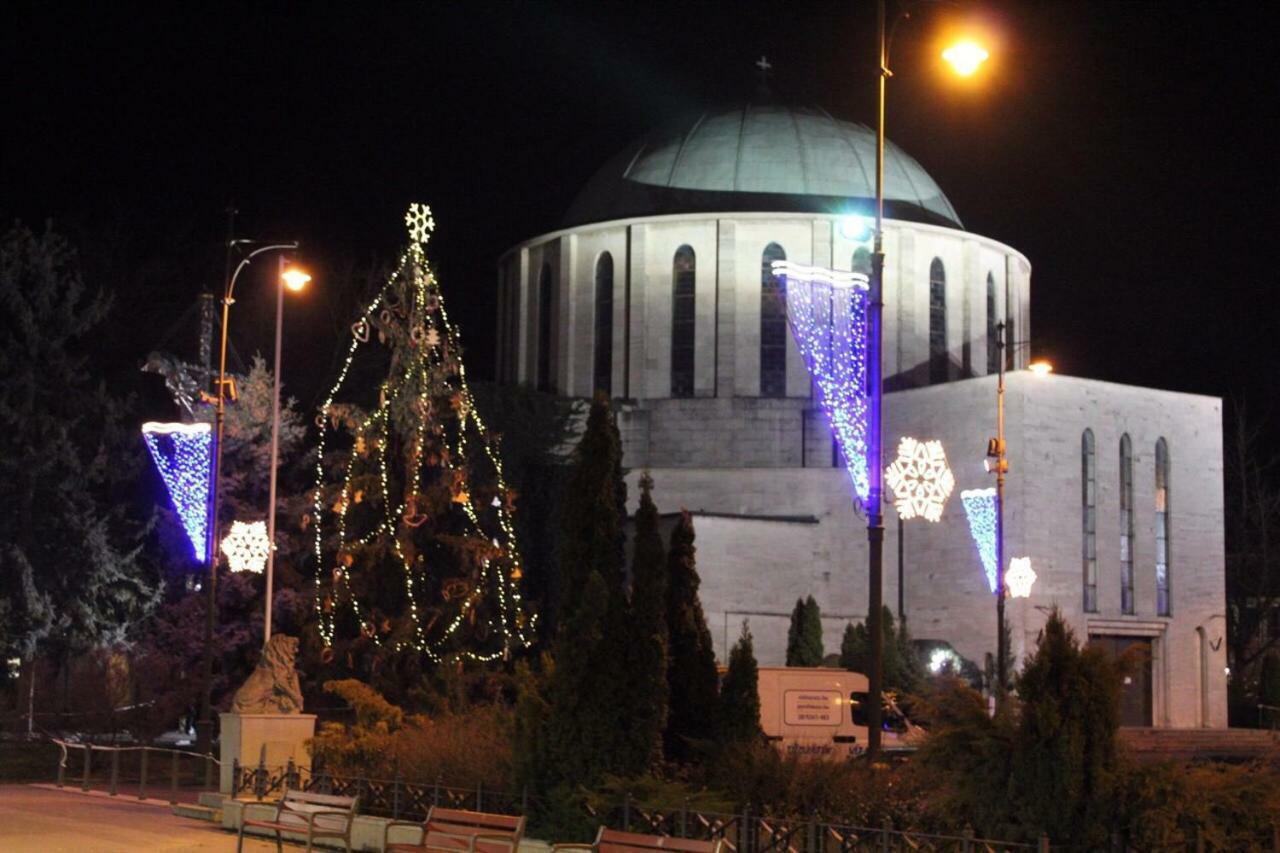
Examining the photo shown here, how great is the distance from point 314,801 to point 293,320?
146 ft

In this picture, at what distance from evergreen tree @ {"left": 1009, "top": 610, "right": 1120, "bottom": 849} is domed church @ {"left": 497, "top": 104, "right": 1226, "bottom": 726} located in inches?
1326

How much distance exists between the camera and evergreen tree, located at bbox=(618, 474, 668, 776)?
1845 cm

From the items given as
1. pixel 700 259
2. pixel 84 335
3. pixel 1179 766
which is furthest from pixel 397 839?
pixel 700 259

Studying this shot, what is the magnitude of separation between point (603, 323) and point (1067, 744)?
4817 centimetres

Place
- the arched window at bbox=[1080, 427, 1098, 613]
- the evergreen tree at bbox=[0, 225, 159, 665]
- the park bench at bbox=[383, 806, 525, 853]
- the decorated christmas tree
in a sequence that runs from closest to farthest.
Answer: the park bench at bbox=[383, 806, 525, 853] → the decorated christmas tree → the evergreen tree at bbox=[0, 225, 159, 665] → the arched window at bbox=[1080, 427, 1098, 613]

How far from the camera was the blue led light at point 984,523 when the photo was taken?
46.7 m

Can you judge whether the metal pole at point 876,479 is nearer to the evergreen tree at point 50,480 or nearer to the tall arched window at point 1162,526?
the evergreen tree at point 50,480

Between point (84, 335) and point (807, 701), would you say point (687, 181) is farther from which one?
point (807, 701)

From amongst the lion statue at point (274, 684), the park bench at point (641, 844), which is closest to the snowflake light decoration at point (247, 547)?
the lion statue at point (274, 684)

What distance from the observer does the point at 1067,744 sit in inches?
582

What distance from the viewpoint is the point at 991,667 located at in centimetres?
4778

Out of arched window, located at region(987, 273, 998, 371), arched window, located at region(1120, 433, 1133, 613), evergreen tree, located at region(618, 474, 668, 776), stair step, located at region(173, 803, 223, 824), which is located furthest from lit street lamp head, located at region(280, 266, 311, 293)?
arched window, located at region(987, 273, 998, 371)

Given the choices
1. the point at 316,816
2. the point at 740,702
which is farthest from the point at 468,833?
the point at 740,702

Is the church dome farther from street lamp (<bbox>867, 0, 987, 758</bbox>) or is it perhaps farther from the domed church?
street lamp (<bbox>867, 0, 987, 758</bbox>)
